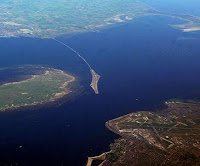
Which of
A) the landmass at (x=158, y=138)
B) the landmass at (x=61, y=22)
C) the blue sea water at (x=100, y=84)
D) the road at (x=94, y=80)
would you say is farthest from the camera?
the landmass at (x=61, y=22)

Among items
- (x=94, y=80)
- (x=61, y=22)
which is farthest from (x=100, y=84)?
(x=61, y=22)

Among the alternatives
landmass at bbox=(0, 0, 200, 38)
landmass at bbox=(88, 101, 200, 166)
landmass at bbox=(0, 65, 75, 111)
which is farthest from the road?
landmass at bbox=(0, 0, 200, 38)

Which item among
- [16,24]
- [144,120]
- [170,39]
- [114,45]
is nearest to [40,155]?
[144,120]

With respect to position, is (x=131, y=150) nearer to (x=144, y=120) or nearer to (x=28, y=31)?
(x=144, y=120)

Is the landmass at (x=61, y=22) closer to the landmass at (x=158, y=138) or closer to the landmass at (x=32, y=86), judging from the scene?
the landmass at (x=32, y=86)

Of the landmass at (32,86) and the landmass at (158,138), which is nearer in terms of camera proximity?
the landmass at (158,138)

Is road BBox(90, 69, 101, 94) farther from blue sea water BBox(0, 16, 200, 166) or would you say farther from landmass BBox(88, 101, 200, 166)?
landmass BBox(88, 101, 200, 166)

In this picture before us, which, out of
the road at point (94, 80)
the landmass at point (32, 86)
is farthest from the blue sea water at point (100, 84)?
the landmass at point (32, 86)
